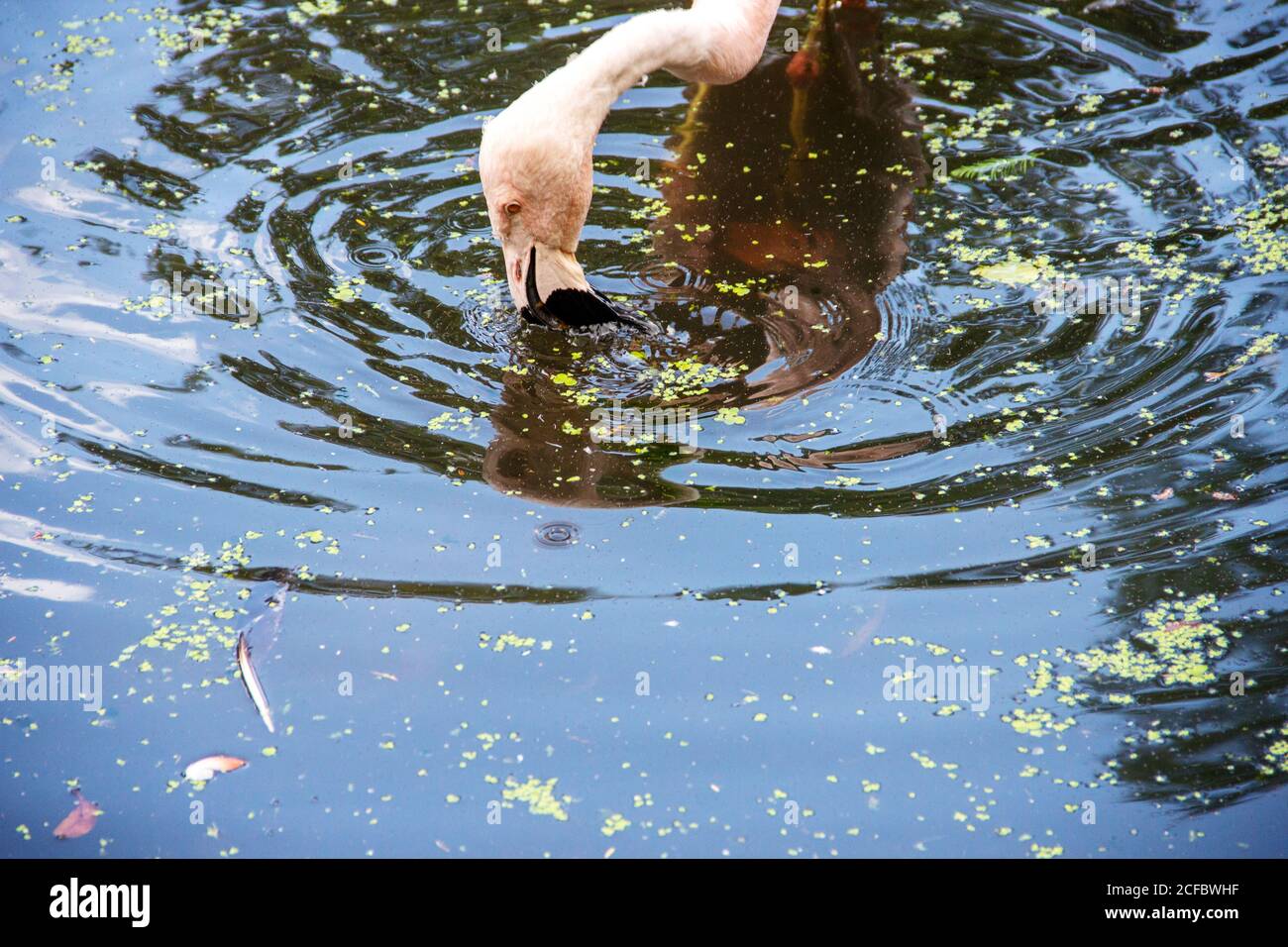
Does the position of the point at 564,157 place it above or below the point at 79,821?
above

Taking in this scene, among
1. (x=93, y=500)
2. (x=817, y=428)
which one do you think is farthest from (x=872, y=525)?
(x=93, y=500)

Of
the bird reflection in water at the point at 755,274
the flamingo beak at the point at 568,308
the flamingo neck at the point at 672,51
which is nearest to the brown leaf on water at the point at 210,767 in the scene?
the bird reflection in water at the point at 755,274

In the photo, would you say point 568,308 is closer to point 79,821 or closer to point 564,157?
point 564,157

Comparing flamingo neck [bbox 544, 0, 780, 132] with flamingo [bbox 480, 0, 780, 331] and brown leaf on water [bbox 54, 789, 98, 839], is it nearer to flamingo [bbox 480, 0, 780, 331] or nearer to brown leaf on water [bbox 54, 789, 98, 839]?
flamingo [bbox 480, 0, 780, 331]

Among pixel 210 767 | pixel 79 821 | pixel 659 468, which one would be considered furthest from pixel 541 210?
pixel 79 821

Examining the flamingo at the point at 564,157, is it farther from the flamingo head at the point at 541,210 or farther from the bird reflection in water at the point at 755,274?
the bird reflection in water at the point at 755,274

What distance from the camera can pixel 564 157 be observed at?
14.2 ft

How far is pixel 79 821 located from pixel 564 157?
261 centimetres

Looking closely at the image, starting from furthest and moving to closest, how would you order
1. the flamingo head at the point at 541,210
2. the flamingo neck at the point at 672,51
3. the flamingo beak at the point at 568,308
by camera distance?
1. the flamingo beak at the point at 568,308
2. the flamingo neck at the point at 672,51
3. the flamingo head at the point at 541,210

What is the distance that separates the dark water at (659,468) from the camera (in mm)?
3074

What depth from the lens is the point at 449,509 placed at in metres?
3.86

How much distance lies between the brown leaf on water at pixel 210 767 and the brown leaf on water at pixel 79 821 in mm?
225

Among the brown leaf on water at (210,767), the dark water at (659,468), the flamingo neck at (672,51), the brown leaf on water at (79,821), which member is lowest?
the brown leaf on water at (79,821)
